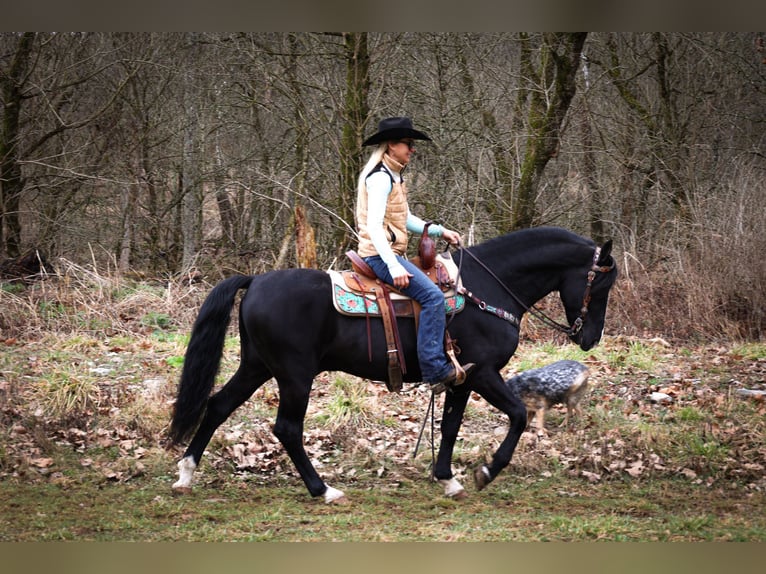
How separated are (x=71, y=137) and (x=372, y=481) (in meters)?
9.73

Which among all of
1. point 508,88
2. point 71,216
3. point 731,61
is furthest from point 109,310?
point 731,61

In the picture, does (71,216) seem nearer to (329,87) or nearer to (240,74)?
(240,74)

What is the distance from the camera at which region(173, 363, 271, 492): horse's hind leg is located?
593cm

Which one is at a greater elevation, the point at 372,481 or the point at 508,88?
the point at 508,88

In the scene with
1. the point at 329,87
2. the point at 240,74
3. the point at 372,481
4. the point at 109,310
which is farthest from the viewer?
the point at 240,74

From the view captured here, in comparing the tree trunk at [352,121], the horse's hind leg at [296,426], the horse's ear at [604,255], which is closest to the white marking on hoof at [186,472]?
the horse's hind leg at [296,426]

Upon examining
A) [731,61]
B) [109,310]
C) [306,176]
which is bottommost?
[109,310]

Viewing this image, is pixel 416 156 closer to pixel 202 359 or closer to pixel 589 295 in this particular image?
pixel 589 295

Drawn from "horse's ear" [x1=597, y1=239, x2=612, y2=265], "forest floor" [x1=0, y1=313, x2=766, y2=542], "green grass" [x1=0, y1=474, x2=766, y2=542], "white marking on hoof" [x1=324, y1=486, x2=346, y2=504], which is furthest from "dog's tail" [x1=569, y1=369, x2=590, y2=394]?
"white marking on hoof" [x1=324, y1=486, x2=346, y2=504]

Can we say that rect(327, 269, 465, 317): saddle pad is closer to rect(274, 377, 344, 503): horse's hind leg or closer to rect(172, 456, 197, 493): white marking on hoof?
rect(274, 377, 344, 503): horse's hind leg

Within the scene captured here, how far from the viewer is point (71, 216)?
13.5m

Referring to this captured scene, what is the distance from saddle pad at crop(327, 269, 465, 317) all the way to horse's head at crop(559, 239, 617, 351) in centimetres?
100

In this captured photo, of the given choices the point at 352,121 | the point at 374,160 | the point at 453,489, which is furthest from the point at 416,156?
the point at 453,489

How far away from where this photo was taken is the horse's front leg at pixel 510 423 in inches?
224
